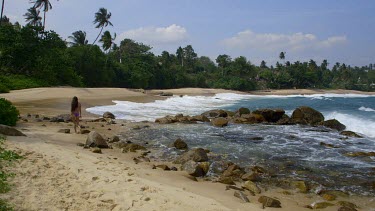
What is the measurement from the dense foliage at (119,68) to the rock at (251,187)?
27.0 m

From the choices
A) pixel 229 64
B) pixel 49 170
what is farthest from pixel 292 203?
pixel 229 64

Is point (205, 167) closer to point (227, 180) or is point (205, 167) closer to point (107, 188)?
point (227, 180)

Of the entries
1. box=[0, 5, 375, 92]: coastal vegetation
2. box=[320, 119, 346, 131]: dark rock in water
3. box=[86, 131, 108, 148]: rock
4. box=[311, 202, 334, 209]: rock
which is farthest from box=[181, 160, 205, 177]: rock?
box=[0, 5, 375, 92]: coastal vegetation

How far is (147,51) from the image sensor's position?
7694 cm

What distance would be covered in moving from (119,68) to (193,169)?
53831 millimetres

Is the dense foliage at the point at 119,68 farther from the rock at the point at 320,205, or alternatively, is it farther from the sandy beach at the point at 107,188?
the rock at the point at 320,205

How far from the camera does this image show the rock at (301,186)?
817cm

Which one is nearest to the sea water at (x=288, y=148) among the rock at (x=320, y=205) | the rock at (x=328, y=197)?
the rock at (x=328, y=197)

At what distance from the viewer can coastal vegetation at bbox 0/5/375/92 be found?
3703 cm

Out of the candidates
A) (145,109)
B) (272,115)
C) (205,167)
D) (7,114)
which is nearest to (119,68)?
(145,109)

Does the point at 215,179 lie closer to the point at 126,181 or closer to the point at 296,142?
the point at 126,181

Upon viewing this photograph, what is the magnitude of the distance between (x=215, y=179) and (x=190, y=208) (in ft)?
10.5

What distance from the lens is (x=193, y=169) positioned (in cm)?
893

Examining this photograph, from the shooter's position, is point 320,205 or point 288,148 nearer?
point 320,205
